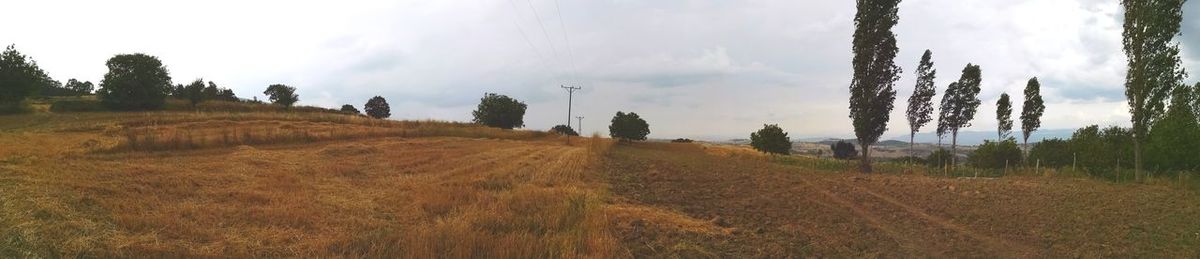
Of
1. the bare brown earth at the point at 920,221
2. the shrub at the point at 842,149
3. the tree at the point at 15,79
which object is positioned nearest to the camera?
the bare brown earth at the point at 920,221

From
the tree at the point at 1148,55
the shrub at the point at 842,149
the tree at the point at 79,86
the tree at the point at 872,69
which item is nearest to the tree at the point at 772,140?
the shrub at the point at 842,149

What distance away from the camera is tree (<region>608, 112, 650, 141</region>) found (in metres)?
82.9

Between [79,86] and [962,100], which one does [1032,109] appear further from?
[79,86]

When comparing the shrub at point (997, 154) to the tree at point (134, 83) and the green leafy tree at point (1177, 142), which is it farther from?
the tree at point (134, 83)

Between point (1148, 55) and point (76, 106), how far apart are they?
77215mm

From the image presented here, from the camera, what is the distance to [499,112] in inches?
3374

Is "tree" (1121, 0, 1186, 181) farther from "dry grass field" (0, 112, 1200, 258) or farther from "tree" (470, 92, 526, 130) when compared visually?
"tree" (470, 92, 526, 130)

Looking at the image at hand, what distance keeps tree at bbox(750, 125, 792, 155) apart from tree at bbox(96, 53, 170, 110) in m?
66.4

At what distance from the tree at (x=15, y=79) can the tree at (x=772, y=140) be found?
7289cm

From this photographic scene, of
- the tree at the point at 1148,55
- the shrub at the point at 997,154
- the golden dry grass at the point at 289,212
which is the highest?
the tree at the point at 1148,55

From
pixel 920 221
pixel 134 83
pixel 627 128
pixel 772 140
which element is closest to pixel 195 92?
pixel 134 83

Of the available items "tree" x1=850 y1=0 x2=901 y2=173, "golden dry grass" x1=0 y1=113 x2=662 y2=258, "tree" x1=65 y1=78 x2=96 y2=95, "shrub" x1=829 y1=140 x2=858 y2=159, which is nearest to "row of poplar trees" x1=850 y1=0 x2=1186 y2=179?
"tree" x1=850 y1=0 x2=901 y2=173

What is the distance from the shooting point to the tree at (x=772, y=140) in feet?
232

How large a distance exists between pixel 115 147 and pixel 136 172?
9.98 meters
